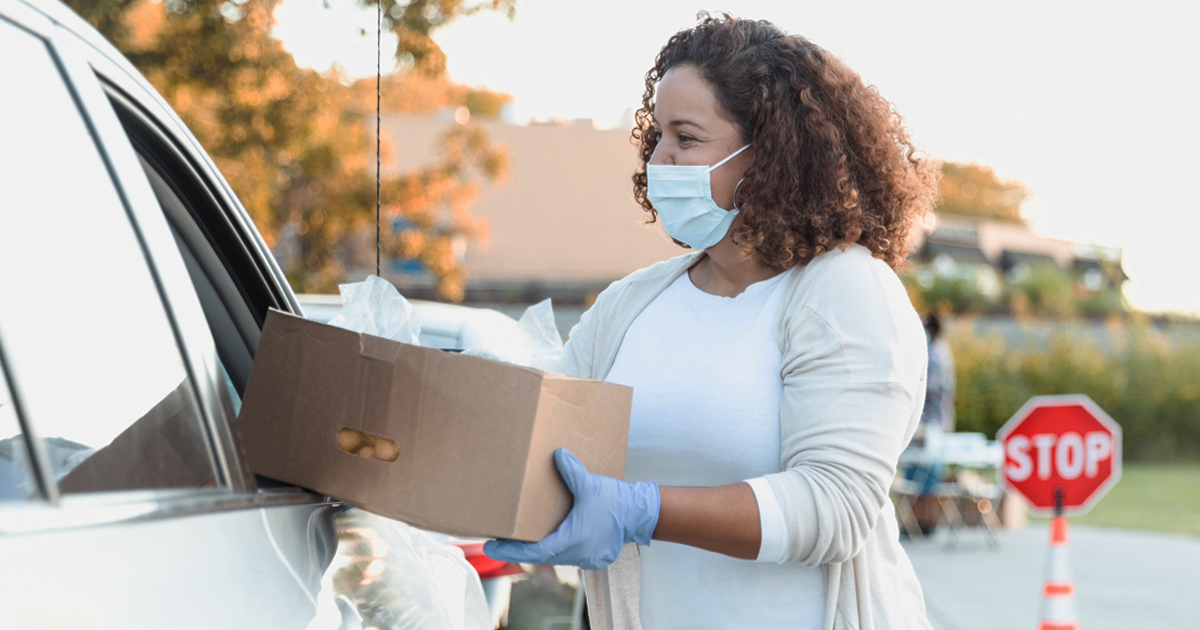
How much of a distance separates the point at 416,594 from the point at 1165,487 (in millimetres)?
15138

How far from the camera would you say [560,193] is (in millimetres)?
32719

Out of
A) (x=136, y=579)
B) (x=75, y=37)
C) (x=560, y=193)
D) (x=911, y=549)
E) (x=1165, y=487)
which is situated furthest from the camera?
(x=560, y=193)

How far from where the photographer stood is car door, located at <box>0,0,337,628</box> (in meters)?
1.19

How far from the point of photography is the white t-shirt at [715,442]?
1.96 meters

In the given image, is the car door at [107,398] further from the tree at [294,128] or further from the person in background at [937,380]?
the person in background at [937,380]

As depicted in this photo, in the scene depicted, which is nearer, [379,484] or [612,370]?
[379,484]

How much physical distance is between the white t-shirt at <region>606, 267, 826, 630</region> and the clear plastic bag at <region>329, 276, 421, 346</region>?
0.48 meters

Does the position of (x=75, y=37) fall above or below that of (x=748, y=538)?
above

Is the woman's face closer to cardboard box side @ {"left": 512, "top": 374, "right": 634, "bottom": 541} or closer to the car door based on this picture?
cardboard box side @ {"left": 512, "top": 374, "right": 634, "bottom": 541}

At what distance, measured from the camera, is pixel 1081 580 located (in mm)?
7957

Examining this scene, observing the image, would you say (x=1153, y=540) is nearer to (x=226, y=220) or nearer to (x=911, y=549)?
(x=911, y=549)

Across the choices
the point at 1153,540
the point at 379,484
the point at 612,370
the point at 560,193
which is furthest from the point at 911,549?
the point at 560,193

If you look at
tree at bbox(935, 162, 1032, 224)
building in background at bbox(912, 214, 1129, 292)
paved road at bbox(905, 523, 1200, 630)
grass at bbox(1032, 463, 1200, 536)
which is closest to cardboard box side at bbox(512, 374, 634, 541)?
paved road at bbox(905, 523, 1200, 630)

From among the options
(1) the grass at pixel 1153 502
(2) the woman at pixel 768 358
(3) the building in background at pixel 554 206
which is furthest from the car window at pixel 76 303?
(3) the building in background at pixel 554 206
